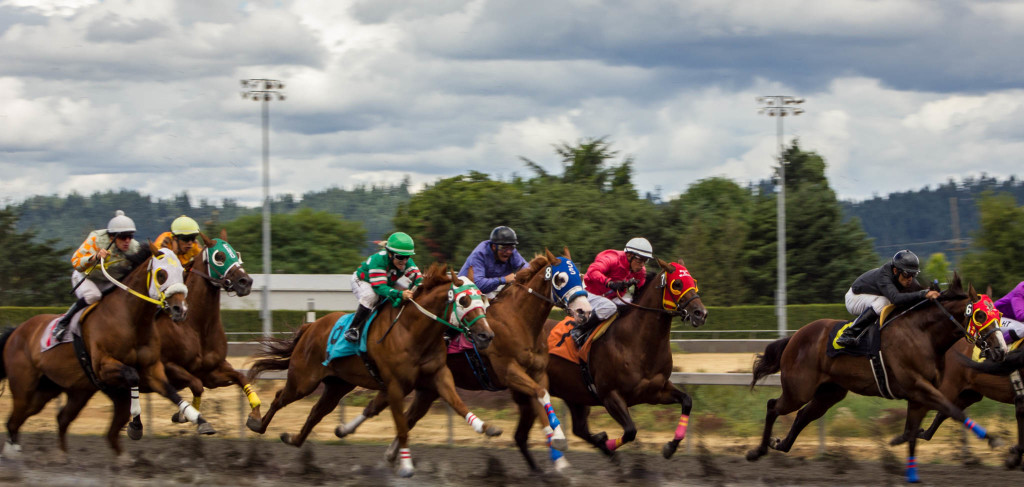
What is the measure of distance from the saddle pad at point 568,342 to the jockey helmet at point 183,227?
363cm

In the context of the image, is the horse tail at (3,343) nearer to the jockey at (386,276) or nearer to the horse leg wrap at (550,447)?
the jockey at (386,276)

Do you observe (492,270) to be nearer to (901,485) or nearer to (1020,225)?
(901,485)

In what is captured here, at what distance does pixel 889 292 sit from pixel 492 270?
136 inches

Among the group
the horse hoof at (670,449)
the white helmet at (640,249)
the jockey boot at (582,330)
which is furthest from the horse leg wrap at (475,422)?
the white helmet at (640,249)

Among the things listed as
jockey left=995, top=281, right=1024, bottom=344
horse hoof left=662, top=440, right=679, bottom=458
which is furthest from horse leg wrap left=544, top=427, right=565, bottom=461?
jockey left=995, top=281, right=1024, bottom=344

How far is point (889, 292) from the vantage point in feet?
27.6

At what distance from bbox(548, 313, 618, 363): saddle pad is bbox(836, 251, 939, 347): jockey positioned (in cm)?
209

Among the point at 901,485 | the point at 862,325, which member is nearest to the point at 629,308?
the point at 862,325

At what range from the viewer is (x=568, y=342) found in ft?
30.1

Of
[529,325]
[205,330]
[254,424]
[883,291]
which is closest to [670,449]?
[529,325]

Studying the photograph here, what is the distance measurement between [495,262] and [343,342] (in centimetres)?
157

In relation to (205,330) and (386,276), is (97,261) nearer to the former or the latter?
(205,330)

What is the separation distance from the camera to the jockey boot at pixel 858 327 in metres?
8.55

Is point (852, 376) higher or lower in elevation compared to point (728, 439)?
higher
